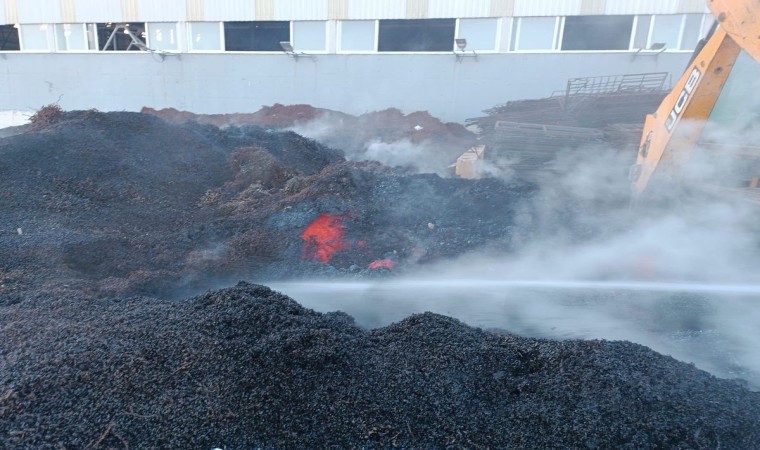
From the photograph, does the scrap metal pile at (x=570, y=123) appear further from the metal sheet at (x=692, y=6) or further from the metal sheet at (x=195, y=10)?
the metal sheet at (x=195, y=10)

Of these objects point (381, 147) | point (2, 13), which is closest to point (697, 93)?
point (381, 147)

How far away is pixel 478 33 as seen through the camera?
1636cm

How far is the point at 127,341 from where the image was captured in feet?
12.5

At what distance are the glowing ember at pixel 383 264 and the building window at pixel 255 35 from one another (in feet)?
42.4

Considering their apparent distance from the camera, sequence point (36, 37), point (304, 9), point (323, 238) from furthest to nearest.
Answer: point (36, 37) → point (304, 9) → point (323, 238)

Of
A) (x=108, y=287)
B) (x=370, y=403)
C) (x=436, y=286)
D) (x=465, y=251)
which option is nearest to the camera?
(x=370, y=403)

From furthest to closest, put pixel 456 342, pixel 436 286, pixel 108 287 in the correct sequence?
pixel 436 286 → pixel 108 287 → pixel 456 342

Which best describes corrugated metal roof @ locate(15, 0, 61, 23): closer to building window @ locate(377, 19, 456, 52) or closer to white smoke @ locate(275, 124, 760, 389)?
building window @ locate(377, 19, 456, 52)

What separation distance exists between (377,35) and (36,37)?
13630mm

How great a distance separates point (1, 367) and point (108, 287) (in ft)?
7.37

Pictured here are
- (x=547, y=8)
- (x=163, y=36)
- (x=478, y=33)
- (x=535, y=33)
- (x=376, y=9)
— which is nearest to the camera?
(x=547, y=8)

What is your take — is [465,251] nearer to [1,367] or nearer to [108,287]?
[108,287]

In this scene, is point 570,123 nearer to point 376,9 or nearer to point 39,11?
point 376,9

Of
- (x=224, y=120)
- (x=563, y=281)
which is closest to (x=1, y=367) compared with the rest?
(x=563, y=281)
